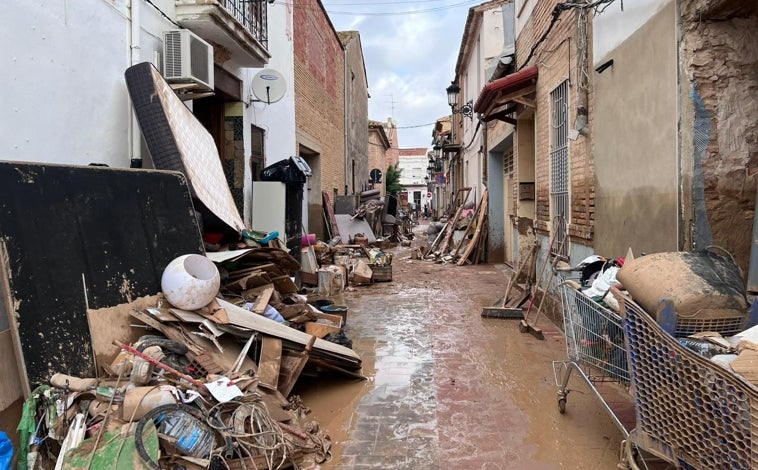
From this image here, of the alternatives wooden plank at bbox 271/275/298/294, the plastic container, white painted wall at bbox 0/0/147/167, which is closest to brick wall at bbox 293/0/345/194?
white painted wall at bbox 0/0/147/167

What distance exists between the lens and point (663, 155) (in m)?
4.14

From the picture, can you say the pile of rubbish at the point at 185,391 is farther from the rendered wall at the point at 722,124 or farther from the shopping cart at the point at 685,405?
the rendered wall at the point at 722,124

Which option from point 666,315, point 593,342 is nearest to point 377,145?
point 593,342

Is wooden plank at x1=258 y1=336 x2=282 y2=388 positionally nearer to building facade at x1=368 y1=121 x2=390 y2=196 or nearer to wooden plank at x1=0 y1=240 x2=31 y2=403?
wooden plank at x1=0 y1=240 x2=31 y2=403

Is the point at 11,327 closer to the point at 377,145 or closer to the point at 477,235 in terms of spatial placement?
the point at 477,235

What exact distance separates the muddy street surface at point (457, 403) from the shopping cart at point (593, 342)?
0.34 metres

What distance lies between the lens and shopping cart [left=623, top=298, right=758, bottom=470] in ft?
6.58

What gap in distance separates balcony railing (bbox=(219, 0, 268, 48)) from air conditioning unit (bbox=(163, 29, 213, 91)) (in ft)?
5.89

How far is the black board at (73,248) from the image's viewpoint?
3154 millimetres

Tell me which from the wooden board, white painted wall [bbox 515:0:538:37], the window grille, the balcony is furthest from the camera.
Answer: the wooden board

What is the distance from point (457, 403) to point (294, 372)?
51.4 inches

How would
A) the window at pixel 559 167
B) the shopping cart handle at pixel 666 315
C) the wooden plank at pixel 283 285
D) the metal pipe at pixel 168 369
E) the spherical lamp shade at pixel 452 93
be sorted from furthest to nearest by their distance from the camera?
1. the spherical lamp shade at pixel 452 93
2. the window at pixel 559 167
3. the wooden plank at pixel 283 285
4. the metal pipe at pixel 168 369
5. the shopping cart handle at pixel 666 315

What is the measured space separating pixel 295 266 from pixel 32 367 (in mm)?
3832

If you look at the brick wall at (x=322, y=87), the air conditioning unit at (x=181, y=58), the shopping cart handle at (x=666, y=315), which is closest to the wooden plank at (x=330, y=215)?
the brick wall at (x=322, y=87)
